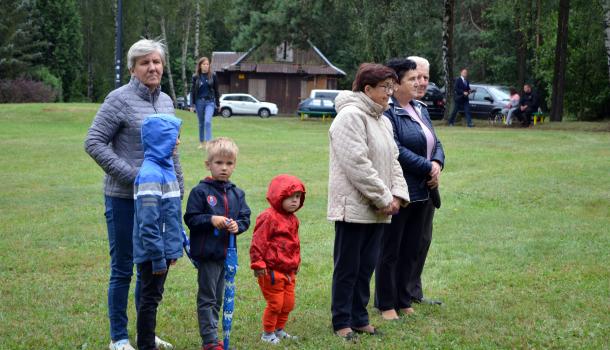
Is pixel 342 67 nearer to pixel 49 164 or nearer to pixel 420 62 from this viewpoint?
pixel 49 164

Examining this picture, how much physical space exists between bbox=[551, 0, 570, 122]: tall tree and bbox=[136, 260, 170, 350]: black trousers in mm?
26253

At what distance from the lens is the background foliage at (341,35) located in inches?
1265

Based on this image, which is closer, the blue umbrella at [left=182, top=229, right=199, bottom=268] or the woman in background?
the blue umbrella at [left=182, top=229, right=199, bottom=268]

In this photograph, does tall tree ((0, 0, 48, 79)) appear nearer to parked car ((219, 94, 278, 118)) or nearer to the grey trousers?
parked car ((219, 94, 278, 118))

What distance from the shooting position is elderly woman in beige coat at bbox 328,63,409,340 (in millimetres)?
5812

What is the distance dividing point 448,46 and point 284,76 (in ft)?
92.7

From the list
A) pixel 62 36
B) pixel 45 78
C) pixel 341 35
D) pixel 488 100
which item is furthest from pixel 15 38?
pixel 488 100

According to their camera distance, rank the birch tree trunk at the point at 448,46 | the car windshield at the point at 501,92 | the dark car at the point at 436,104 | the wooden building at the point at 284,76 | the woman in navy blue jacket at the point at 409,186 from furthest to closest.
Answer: the wooden building at the point at 284,76
the dark car at the point at 436,104
the car windshield at the point at 501,92
the birch tree trunk at the point at 448,46
the woman in navy blue jacket at the point at 409,186

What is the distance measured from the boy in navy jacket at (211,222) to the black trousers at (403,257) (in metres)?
1.52

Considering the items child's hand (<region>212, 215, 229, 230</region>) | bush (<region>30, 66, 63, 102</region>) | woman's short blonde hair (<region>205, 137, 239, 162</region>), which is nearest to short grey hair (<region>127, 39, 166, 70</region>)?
woman's short blonde hair (<region>205, 137, 239, 162</region>)

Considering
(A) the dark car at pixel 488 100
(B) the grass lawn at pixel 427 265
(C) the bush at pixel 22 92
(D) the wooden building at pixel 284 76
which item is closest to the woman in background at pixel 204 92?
(B) the grass lawn at pixel 427 265

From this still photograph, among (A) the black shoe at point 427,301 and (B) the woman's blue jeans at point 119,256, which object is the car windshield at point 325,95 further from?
(B) the woman's blue jeans at point 119,256

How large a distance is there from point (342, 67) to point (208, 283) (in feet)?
197

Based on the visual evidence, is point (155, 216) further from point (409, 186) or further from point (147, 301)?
point (409, 186)
